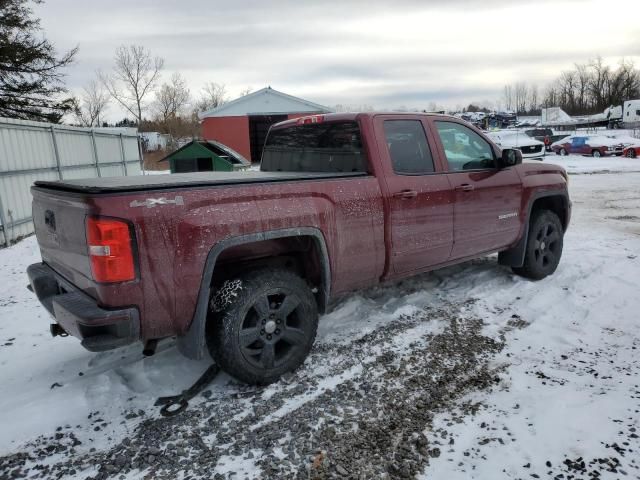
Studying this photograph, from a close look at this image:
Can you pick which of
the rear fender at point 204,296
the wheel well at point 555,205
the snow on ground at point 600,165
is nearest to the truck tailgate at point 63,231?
the rear fender at point 204,296

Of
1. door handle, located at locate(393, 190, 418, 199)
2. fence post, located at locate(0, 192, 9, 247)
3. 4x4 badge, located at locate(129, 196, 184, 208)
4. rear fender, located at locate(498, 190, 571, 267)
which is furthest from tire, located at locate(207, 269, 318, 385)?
fence post, located at locate(0, 192, 9, 247)

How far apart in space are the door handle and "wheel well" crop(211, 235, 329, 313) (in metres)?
0.85

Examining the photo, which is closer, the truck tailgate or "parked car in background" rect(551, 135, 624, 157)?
the truck tailgate

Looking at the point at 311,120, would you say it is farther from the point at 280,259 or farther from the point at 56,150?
the point at 56,150

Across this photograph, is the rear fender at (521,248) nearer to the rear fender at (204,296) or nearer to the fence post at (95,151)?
the rear fender at (204,296)

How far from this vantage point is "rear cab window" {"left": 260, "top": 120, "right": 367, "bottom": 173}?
3873 millimetres

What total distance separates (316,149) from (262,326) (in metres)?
1.81

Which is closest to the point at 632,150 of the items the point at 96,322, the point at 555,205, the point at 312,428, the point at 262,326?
the point at 555,205

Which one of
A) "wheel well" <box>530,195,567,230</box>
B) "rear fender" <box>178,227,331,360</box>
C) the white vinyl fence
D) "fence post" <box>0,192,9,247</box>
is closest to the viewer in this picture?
"rear fender" <box>178,227,331,360</box>

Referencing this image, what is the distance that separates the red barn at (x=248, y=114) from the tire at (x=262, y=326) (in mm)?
23328

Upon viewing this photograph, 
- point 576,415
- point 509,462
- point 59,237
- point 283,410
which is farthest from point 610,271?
point 59,237

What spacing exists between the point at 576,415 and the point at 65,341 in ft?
13.1

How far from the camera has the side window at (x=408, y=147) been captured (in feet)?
13.0

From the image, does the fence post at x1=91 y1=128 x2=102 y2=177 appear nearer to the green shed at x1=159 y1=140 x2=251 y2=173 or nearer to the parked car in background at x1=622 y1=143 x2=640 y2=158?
the green shed at x1=159 y1=140 x2=251 y2=173
